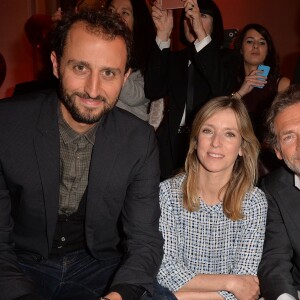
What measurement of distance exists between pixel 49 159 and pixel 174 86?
1.32 metres

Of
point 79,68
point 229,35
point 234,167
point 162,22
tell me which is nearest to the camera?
point 79,68

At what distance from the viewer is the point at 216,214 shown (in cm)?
221

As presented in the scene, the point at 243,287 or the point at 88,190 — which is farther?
the point at 243,287

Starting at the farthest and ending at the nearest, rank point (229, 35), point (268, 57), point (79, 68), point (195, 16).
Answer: point (229, 35) < point (268, 57) < point (195, 16) < point (79, 68)

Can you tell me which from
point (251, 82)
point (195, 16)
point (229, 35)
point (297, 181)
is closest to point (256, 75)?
point (251, 82)

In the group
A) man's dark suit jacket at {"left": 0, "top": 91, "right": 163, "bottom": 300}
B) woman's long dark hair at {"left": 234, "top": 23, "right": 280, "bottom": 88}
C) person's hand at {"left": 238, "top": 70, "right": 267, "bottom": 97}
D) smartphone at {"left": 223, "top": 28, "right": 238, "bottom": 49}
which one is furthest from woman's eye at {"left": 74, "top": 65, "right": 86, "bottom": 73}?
smartphone at {"left": 223, "top": 28, "right": 238, "bottom": 49}

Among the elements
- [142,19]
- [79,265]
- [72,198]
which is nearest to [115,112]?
[72,198]

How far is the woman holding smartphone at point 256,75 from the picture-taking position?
296cm

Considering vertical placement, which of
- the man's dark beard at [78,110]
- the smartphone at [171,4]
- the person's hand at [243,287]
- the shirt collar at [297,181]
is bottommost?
the person's hand at [243,287]

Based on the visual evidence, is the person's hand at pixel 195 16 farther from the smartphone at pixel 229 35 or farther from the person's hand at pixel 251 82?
the smartphone at pixel 229 35

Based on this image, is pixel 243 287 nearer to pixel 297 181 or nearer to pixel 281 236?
pixel 281 236

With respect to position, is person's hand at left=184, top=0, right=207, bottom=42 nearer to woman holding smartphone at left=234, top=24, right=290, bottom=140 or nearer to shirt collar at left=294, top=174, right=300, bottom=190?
woman holding smartphone at left=234, top=24, right=290, bottom=140

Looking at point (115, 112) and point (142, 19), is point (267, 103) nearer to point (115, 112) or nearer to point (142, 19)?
point (142, 19)

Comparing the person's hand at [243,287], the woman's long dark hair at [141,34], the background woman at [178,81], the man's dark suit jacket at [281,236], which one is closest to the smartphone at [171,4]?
the background woman at [178,81]
